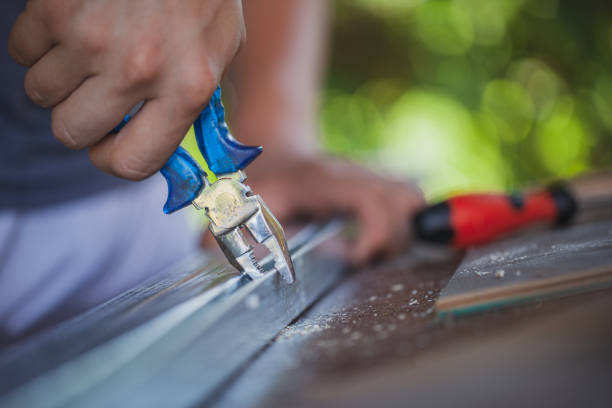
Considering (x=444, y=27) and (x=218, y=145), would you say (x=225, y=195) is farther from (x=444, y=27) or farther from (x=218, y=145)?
(x=444, y=27)

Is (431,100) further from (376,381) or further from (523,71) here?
(376,381)

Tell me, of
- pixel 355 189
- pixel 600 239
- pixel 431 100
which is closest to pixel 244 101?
pixel 355 189

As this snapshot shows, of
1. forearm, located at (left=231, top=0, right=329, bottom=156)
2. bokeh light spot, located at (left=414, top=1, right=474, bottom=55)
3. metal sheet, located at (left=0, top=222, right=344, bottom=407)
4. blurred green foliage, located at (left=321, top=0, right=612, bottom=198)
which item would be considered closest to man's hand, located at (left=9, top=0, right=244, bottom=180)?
metal sheet, located at (left=0, top=222, right=344, bottom=407)

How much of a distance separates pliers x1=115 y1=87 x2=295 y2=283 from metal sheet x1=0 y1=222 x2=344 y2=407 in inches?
0.9

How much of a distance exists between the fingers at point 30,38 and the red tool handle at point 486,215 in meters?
0.50

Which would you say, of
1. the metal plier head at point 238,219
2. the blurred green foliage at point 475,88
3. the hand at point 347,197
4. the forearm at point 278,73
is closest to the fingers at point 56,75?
the metal plier head at point 238,219

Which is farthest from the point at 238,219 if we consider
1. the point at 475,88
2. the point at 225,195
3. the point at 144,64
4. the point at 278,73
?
the point at 475,88

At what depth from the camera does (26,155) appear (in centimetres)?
76

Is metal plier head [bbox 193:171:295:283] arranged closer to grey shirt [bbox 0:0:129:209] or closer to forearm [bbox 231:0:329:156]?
grey shirt [bbox 0:0:129:209]

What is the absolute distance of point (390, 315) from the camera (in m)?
0.39

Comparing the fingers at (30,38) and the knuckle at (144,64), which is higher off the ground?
the fingers at (30,38)

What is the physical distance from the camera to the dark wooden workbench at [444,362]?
23cm

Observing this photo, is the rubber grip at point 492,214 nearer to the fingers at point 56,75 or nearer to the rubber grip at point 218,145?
the rubber grip at point 218,145

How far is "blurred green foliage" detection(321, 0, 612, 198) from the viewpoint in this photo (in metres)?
2.80
